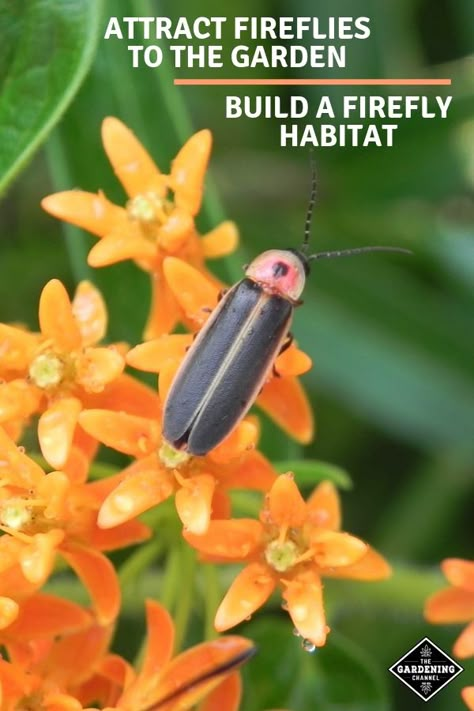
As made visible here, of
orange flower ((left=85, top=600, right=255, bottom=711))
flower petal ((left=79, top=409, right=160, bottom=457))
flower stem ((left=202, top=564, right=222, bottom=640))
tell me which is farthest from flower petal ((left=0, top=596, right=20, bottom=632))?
flower stem ((left=202, top=564, right=222, bottom=640))

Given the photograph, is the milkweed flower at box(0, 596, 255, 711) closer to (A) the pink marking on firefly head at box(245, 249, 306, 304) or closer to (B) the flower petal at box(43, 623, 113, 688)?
(B) the flower petal at box(43, 623, 113, 688)

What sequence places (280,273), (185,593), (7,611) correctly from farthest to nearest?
(280,273) → (185,593) → (7,611)

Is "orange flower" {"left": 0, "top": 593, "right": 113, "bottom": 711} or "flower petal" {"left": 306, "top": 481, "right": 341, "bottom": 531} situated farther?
"flower petal" {"left": 306, "top": 481, "right": 341, "bottom": 531}

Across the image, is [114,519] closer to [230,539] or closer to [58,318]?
[230,539]

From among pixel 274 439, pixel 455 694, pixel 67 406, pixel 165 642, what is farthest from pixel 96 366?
pixel 455 694

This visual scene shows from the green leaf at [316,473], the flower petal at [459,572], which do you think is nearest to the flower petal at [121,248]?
the green leaf at [316,473]

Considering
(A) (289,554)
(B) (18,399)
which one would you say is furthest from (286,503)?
(B) (18,399)

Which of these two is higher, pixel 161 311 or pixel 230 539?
pixel 161 311

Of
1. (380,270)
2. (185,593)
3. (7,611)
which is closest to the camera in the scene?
(7,611)
